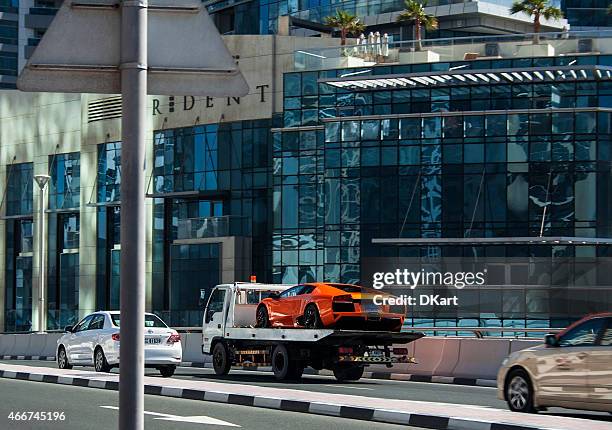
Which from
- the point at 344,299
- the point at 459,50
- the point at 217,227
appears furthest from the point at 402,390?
the point at 217,227

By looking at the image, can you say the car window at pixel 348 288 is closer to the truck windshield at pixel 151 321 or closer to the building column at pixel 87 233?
the truck windshield at pixel 151 321

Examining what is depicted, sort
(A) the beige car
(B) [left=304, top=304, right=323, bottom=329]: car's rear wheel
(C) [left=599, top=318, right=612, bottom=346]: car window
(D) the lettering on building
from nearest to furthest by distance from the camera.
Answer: (A) the beige car → (C) [left=599, top=318, right=612, bottom=346]: car window → (B) [left=304, top=304, right=323, bottom=329]: car's rear wheel → (D) the lettering on building

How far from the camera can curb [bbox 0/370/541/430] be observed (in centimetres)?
1634

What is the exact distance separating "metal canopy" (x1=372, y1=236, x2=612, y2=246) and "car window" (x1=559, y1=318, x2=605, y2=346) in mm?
40677

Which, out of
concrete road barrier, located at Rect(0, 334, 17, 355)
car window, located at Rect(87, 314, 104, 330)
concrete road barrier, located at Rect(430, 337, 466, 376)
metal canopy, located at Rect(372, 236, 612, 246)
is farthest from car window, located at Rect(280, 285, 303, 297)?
metal canopy, located at Rect(372, 236, 612, 246)

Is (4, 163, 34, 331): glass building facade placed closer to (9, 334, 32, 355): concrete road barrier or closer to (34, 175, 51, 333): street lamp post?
A: (34, 175, 51, 333): street lamp post

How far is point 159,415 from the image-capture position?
1861cm

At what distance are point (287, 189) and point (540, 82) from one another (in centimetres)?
1525

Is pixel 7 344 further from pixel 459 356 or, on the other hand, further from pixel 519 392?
pixel 519 392

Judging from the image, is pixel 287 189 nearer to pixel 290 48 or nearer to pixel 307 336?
pixel 290 48

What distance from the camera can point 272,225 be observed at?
72.7 meters

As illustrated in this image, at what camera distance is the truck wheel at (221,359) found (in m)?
30.8

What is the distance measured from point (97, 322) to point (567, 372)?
56.5 feet

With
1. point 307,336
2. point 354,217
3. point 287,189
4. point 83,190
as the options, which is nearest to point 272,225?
point 287,189
